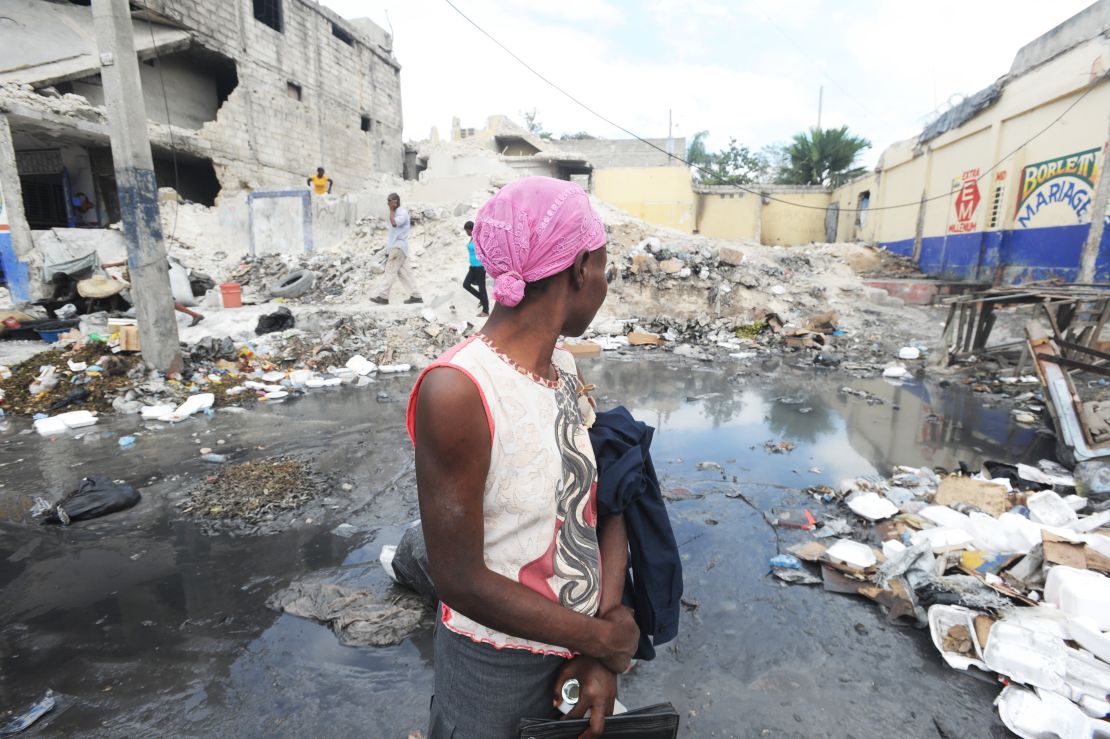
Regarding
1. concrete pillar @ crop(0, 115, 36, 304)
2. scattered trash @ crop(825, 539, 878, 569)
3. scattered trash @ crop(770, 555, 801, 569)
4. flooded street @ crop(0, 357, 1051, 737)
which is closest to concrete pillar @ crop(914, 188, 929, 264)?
flooded street @ crop(0, 357, 1051, 737)

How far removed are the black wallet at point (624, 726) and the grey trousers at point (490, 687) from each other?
0.04 meters

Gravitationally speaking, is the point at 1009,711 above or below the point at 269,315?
below

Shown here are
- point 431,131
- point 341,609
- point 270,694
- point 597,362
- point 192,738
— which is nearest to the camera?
point 192,738

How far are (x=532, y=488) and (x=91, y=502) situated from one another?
3.96 metres

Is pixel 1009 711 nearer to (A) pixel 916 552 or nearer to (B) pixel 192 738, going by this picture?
(A) pixel 916 552

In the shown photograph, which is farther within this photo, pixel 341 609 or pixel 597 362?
pixel 597 362

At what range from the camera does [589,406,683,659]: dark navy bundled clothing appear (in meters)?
1.10

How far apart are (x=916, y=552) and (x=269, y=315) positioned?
8839 millimetres

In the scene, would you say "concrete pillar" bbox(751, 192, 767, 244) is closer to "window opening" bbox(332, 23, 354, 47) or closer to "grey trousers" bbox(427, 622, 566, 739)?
"window opening" bbox(332, 23, 354, 47)

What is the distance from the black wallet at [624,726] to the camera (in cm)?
90

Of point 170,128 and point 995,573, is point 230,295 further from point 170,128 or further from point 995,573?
point 995,573

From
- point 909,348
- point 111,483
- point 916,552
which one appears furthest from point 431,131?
point 916,552

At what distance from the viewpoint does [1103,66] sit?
871 cm

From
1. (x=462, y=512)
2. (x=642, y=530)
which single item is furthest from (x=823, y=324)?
(x=462, y=512)
